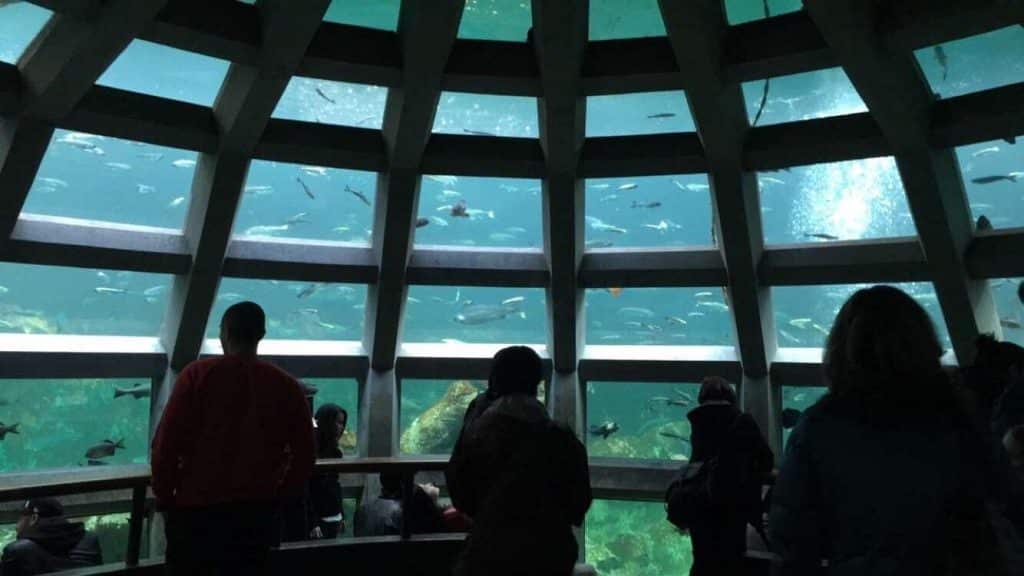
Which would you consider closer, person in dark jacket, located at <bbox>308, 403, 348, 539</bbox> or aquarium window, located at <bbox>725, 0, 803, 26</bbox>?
person in dark jacket, located at <bbox>308, 403, 348, 539</bbox>

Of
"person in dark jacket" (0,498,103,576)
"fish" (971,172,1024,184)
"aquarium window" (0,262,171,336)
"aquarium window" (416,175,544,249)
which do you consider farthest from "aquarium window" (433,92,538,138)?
"aquarium window" (0,262,171,336)

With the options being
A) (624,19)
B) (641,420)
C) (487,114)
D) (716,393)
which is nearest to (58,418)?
(641,420)

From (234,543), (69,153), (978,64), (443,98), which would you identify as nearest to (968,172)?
(978,64)

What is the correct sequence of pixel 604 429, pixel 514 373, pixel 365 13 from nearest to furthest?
pixel 514 373
pixel 365 13
pixel 604 429

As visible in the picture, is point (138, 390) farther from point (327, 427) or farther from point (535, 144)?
point (535, 144)

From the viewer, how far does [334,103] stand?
7.13m

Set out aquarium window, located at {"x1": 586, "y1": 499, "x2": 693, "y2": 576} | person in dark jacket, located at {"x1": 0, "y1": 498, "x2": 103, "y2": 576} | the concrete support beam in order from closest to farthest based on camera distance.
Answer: person in dark jacket, located at {"x1": 0, "y1": 498, "x2": 103, "y2": 576}, the concrete support beam, aquarium window, located at {"x1": 586, "y1": 499, "x2": 693, "y2": 576}

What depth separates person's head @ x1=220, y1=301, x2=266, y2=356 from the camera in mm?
2398

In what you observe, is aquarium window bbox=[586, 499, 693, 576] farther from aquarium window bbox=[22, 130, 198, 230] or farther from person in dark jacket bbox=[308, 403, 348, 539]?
aquarium window bbox=[22, 130, 198, 230]

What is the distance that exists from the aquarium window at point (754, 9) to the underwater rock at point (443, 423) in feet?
31.7

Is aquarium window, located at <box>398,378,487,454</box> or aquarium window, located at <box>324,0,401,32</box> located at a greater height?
aquarium window, located at <box>324,0,401,32</box>

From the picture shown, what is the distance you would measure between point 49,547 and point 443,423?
38.3ft

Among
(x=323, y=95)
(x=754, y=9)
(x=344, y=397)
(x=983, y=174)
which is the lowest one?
(x=344, y=397)

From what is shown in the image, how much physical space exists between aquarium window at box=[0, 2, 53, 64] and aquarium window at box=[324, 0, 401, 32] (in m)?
2.10
